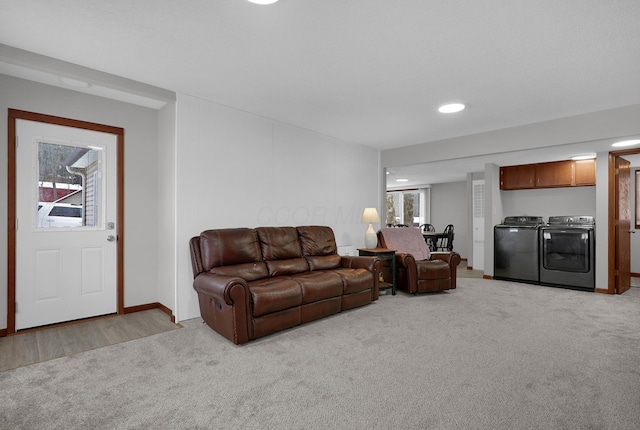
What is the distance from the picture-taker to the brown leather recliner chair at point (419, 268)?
473 centimetres

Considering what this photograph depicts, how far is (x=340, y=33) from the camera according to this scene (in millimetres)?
2424

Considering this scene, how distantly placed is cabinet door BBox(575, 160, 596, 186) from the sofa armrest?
20.6 ft

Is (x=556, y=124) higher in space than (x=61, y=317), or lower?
higher

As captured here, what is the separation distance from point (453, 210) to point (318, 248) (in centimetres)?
646

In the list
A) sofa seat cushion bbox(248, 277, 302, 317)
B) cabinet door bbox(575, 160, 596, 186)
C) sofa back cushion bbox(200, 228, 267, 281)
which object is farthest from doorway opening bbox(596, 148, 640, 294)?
sofa back cushion bbox(200, 228, 267, 281)

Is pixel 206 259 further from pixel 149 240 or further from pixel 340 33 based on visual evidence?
pixel 340 33

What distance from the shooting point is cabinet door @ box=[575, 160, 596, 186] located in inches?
228

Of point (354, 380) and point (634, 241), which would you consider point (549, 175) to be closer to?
point (634, 241)

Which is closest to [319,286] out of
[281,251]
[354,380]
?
[281,251]

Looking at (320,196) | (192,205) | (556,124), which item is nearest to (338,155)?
(320,196)

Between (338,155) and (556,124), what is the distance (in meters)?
3.08

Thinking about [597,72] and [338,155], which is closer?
[597,72]

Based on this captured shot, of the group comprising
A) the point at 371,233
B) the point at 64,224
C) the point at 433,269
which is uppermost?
the point at 64,224

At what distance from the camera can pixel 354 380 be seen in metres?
2.28
